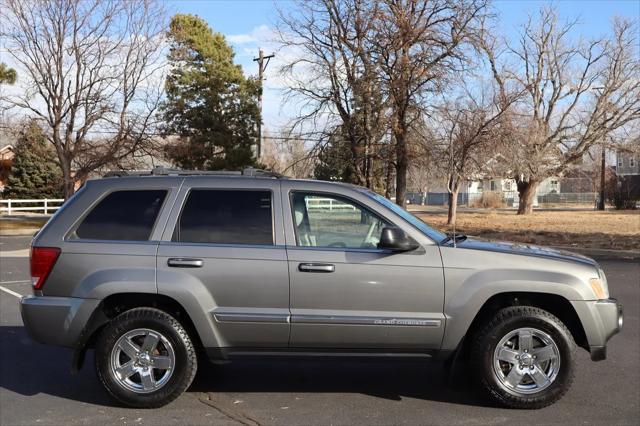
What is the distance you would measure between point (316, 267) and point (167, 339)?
129cm

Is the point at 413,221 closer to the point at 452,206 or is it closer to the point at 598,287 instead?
the point at 598,287

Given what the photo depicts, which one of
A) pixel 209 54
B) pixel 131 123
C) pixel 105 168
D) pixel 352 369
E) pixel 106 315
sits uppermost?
pixel 209 54

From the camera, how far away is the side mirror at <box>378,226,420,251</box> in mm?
4430

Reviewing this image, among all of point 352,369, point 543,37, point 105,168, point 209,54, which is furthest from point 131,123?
point 543,37

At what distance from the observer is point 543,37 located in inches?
1598

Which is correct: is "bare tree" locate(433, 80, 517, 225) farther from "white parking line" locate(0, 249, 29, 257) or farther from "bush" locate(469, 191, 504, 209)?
"bush" locate(469, 191, 504, 209)

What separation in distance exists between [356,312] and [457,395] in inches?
48.2

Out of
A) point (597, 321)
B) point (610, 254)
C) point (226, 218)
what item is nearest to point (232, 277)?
point (226, 218)

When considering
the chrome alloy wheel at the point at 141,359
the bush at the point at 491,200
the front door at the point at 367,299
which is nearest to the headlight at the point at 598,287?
the front door at the point at 367,299

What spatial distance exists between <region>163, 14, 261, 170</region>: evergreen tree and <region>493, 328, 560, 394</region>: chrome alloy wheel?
32286mm

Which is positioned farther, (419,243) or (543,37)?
(543,37)

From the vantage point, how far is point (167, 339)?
4598 mm

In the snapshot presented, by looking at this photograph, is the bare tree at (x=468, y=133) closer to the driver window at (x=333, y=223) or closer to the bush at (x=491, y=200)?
the driver window at (x=333, y=223)

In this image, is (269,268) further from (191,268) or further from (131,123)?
(131,123)
